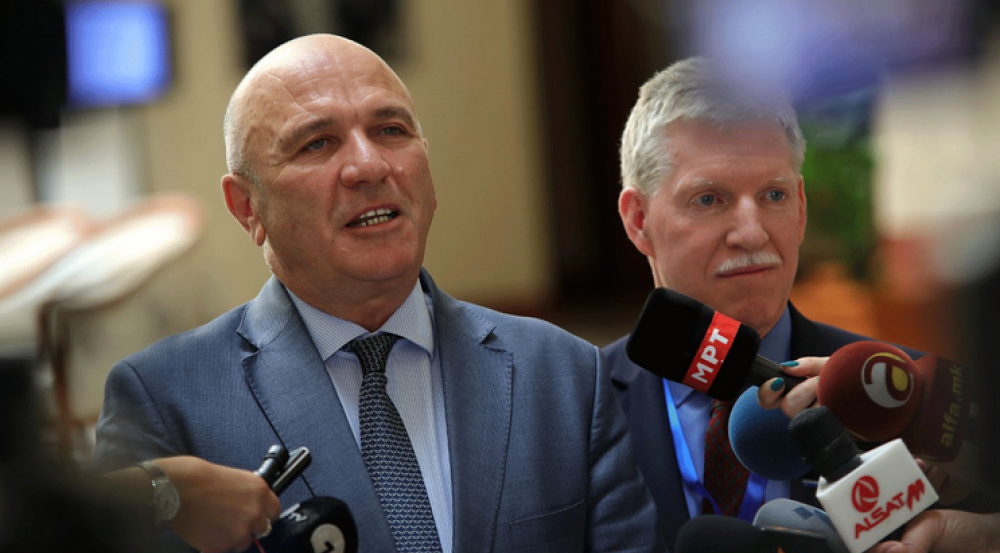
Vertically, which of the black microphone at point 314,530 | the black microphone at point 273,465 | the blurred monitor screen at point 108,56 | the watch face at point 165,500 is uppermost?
the blurred monitor screen at point 108,56

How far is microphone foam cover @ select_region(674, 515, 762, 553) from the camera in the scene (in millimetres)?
1322

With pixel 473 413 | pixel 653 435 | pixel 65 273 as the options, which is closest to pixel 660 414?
pixel 653 435

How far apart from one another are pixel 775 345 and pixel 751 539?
400mm

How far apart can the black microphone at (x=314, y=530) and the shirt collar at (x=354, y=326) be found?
300 millimetres

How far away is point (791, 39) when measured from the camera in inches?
66.0

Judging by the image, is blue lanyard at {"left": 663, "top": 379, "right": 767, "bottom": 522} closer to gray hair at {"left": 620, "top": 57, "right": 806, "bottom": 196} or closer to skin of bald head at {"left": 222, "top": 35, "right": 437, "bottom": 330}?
gray hair at {"left": 620, "top": 57, "right": 806, "bottom": 196}

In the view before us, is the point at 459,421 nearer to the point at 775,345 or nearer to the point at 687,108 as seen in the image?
the point at 775,345

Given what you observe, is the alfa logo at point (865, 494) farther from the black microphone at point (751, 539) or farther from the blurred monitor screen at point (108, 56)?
the blurred monitor screen at point (108, 56)

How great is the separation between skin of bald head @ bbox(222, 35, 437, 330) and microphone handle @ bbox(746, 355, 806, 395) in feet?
1.72

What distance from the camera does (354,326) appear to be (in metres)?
1.60

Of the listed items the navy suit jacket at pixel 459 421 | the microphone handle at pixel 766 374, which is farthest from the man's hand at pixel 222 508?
the microphone handle at pixel 766 374

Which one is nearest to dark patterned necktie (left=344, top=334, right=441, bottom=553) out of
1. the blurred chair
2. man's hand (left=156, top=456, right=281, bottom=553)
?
man's hand (left=156, top=456, right=281, bottom=553)

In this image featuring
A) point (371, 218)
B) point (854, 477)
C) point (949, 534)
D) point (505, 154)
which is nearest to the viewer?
point (854, 477)

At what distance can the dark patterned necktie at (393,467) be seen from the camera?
1.52 metres
